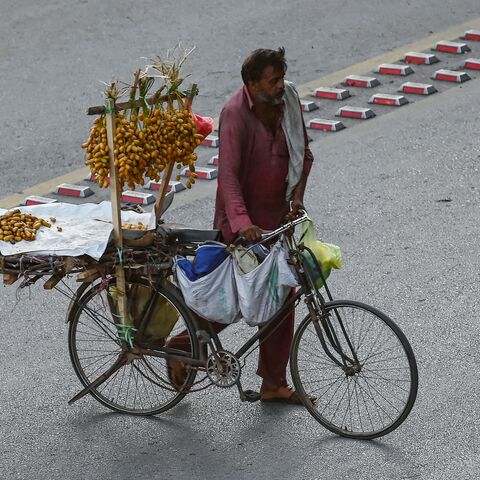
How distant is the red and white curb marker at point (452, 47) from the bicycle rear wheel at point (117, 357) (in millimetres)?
5777

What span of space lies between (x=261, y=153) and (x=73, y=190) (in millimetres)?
3547

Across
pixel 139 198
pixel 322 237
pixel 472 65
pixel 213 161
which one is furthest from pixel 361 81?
pixel 322 237

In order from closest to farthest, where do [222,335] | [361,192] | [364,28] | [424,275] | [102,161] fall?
[102,161], [222,335], [424,275], [361,192], [364,28]

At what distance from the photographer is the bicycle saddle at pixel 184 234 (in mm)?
6586

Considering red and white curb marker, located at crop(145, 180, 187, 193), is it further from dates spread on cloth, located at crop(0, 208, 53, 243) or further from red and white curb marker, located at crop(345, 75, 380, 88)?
dates spread on cloth, located at crop(0, 208, 53, 243)

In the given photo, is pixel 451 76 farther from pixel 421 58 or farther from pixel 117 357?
pixel 117 357

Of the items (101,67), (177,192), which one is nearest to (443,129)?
(177,192)

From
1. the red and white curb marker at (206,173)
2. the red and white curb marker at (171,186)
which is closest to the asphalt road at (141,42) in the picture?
the red and white curb marker at (171,186)

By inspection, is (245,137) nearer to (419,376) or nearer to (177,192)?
(419,376)

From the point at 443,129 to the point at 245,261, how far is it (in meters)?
4.53

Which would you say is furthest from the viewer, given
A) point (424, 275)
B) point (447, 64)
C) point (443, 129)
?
point (447, 64)

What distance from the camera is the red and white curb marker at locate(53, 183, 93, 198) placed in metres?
9.84

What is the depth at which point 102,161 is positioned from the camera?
6.34m

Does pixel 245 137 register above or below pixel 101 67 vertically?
above
